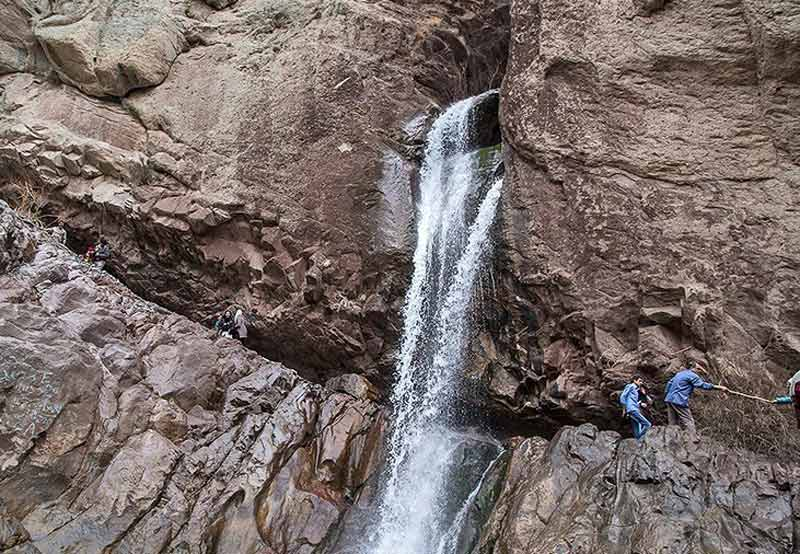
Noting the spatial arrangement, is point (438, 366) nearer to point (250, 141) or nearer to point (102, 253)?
point (250, 141)

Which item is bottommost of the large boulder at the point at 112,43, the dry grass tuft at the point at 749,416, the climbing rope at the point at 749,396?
the dry grass tuft at the point at 749,416

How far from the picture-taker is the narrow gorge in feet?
30.3

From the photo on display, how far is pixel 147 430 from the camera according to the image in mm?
10555

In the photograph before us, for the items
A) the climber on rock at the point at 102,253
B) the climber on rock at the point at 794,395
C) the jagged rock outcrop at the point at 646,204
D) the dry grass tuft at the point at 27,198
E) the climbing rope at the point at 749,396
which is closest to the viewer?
the climber on rock at the point at 794,395

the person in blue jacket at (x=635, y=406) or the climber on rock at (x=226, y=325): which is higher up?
the person in blue jacket at (x=635, y=406)

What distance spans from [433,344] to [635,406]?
5.25 metres

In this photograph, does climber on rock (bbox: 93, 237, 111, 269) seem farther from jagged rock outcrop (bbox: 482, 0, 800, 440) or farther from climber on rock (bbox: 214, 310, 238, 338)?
jagged rock outcrop (bbox: 482, 0, 800, 440)

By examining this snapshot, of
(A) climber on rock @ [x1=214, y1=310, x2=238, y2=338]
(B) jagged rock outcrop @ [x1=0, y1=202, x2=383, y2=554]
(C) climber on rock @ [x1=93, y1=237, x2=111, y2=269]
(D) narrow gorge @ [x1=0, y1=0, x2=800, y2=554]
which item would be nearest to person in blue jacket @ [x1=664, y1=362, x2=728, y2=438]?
(D) narrow gorge @ [x1=0, y1=0, x2=800, y2=554]

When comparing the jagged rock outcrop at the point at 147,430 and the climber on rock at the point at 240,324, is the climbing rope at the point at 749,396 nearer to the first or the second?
the jagged rock outcrop at the point at 147,430

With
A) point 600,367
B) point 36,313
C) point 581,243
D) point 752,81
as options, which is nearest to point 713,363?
point 600,367

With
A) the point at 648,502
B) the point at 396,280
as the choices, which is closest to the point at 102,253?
the point at 396,280

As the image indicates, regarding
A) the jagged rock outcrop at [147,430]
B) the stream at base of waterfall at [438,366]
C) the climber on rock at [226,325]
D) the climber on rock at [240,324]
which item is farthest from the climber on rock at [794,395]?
the climber on rock at [226,325]

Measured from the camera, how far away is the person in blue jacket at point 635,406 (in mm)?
9875

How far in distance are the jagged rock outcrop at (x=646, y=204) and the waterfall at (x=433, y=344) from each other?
1.14 metres
